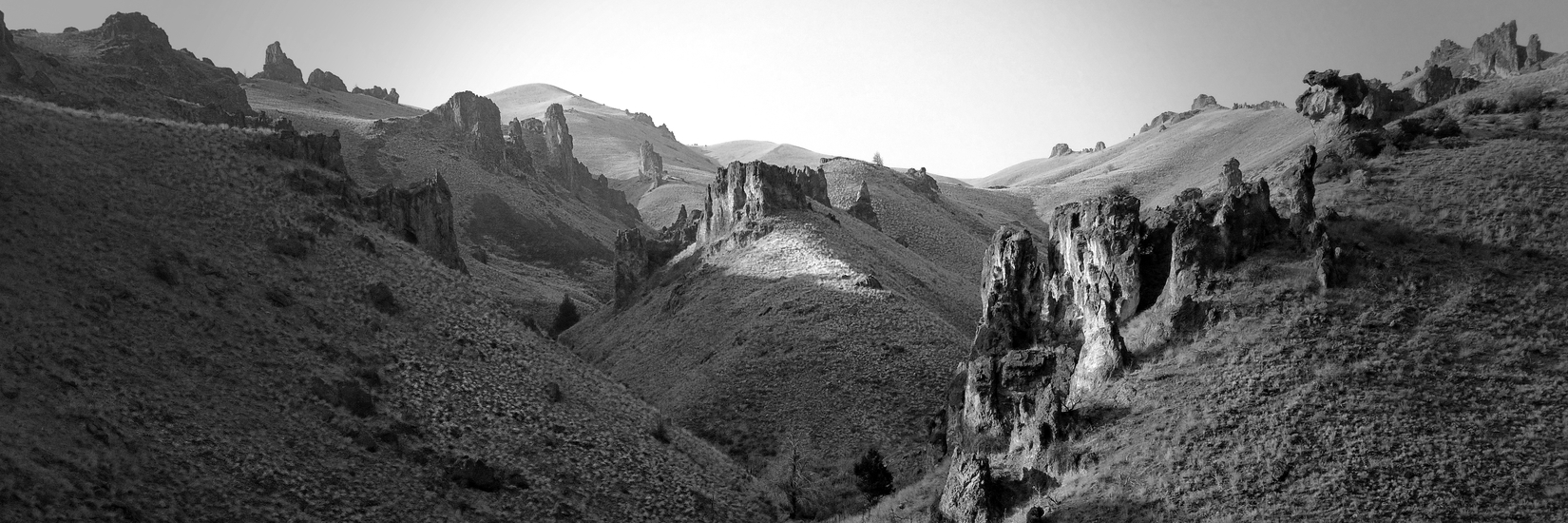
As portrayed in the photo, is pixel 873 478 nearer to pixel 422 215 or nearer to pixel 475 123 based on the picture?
pixel 422 215

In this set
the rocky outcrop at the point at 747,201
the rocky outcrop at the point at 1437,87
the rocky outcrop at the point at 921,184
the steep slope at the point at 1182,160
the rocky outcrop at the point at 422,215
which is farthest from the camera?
the steep slope at the point at 1182,160

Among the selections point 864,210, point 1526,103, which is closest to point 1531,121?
point 1526,103

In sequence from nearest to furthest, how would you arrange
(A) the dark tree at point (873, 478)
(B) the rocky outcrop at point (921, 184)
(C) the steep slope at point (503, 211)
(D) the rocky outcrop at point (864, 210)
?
(A) the dark tree at point (873, 478)
(D) the rocky outcrop at point (864, 210)
(C) the steep slope at point (503, 211)
(B) the rocky outcrop at point (921, 184)

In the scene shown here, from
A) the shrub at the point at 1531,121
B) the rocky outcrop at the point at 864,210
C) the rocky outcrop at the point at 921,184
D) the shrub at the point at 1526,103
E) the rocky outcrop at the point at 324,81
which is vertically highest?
the rocky outcrop at the point at 324,81

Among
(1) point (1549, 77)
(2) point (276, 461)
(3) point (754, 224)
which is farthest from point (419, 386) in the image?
(1) point (1549, 77)

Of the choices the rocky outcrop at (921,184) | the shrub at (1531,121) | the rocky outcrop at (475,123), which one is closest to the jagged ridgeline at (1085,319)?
the shrub at (1531,121)

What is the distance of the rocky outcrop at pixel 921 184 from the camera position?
140663 millimetres

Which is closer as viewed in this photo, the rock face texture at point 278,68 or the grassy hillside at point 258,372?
the grassy hillside at point 258,372

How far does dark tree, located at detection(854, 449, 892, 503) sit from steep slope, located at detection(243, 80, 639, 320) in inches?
1997

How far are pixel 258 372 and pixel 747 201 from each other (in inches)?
1950

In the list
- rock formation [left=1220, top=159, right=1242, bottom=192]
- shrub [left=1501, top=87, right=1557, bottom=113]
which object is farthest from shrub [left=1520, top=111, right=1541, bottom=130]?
rock formation [left=1220, top=159, right=1242, bottom=192]

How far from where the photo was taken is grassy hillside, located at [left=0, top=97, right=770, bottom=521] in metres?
34.7

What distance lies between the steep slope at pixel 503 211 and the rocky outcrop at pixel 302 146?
3203cm

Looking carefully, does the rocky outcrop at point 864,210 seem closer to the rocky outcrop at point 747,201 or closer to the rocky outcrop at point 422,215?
the rocky outcrop at point 747,201
